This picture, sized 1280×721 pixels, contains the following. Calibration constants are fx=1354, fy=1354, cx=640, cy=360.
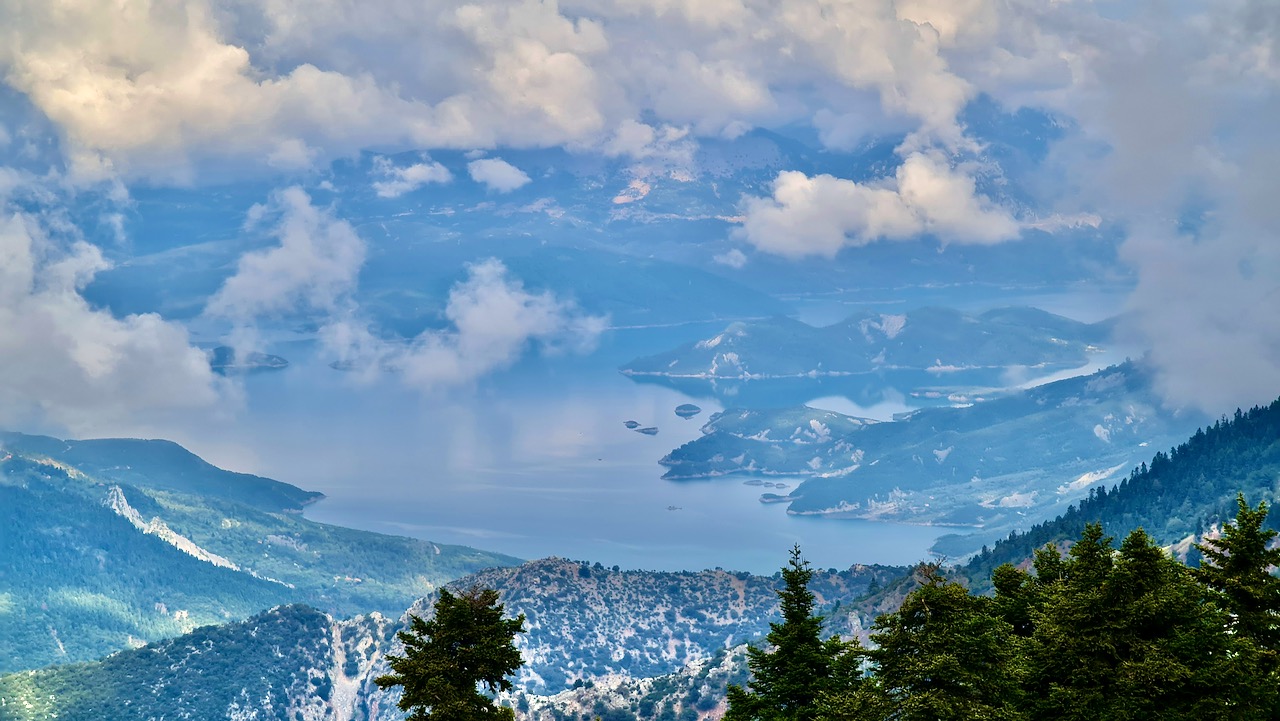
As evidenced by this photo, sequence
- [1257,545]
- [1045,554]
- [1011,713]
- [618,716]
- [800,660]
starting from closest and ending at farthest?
1. [1011,713]
2. [1257,545]
3. [800,660]
4. [1045,554]
5. [618,716]

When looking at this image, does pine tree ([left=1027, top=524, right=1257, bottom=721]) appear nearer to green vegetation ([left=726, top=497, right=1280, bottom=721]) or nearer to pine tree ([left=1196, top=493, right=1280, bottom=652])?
green vegetation ([left=726, top=497, right=1280, bottom=721])

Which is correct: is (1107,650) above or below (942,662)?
above

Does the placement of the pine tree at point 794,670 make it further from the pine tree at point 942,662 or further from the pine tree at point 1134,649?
the pine tree at point 1134,649

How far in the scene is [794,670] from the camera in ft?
155

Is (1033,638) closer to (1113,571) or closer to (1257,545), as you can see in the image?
(1113,571)

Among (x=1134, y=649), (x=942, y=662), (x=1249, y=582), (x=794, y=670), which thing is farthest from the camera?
(x=794, y=670)

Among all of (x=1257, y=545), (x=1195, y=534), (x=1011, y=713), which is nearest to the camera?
(x=1011, y=713)

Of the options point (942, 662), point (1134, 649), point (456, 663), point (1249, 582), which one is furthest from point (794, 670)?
point (1249, 582)

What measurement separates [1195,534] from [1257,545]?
16889cm

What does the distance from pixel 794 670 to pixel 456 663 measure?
11900 millimetres

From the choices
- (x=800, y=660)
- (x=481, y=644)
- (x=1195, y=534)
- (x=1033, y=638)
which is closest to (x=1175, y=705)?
(x=1033, y=638)

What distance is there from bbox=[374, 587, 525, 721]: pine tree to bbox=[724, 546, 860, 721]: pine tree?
336 inches

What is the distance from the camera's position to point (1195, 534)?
7756 inches

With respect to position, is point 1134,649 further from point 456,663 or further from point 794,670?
point 456,663
